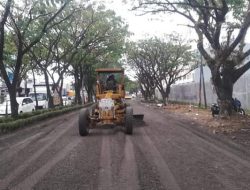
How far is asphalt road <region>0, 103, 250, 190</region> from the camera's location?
920 centimetres

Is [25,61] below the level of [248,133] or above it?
above

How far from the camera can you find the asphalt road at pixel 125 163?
9.20 m

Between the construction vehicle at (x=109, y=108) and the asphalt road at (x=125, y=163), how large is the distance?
96 cm

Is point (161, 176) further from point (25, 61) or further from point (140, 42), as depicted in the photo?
point (140, 42)

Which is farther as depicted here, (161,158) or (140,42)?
(140,42)

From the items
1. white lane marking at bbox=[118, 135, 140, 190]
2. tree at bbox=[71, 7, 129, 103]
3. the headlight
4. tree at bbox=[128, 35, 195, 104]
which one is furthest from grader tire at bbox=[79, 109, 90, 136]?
tree at bbox=[128, 35, 195, 104]

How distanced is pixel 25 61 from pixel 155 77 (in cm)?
2299

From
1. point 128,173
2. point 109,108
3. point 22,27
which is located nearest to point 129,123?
point 109,108

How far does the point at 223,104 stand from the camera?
25656mm

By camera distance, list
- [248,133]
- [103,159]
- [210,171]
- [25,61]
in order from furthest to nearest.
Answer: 1. [25,61]
2. [248,133]
3. [103,159]
4. [210,171]

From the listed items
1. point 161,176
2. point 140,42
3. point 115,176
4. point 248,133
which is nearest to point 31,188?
point 115,176

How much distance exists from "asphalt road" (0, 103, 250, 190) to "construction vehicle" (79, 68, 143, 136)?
37.7 inches

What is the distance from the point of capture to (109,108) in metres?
19.8

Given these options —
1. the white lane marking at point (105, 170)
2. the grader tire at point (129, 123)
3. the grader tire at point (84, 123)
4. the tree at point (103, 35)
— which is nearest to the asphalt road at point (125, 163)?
the white lane marking at point (105, 170)
